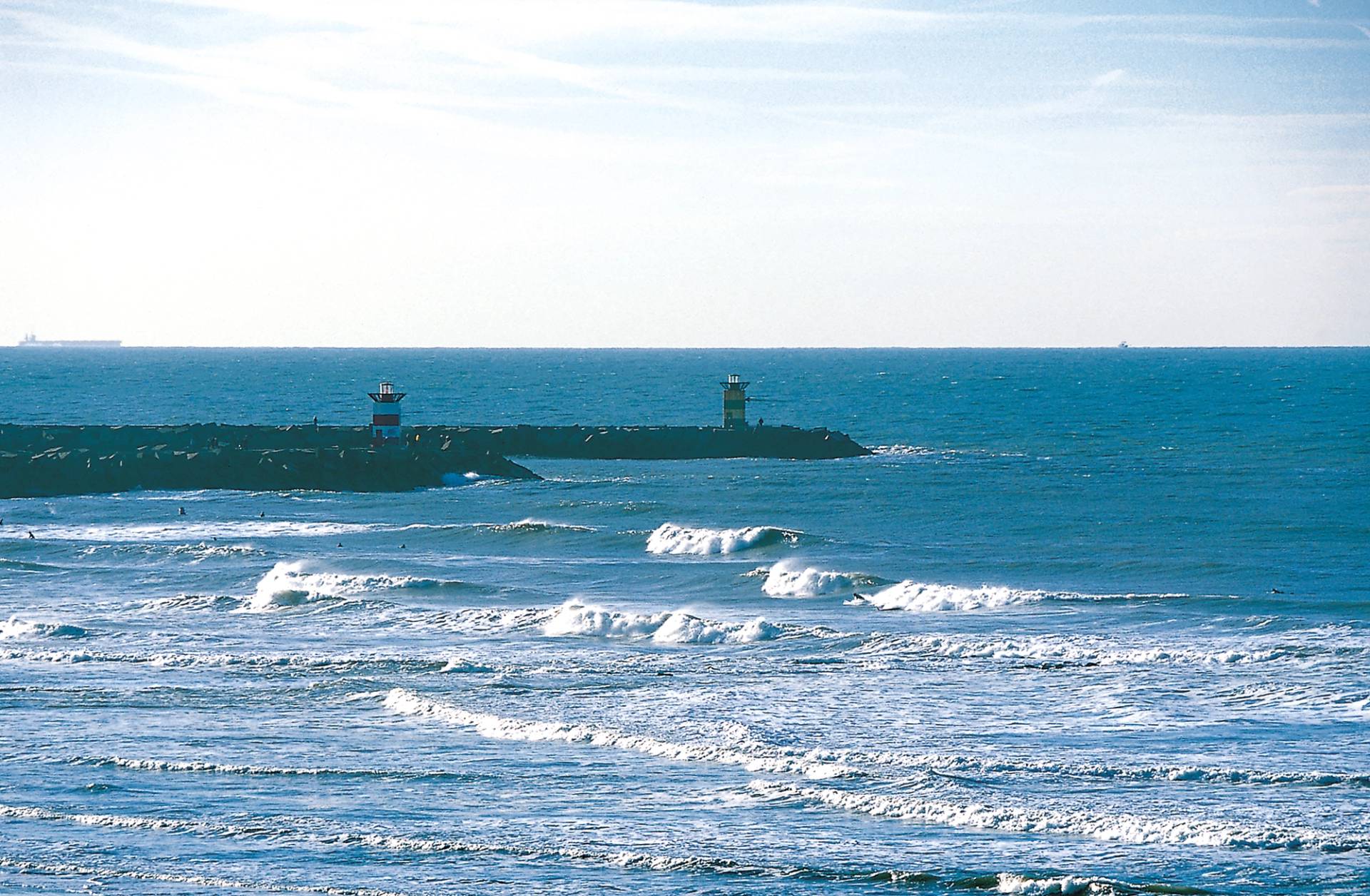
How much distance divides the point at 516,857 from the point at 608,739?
4.95 metres

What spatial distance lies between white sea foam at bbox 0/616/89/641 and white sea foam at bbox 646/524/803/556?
17263 mm

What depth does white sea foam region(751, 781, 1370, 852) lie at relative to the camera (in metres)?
16.7

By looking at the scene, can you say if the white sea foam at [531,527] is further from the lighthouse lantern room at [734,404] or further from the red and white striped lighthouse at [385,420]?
the lighthouse lantern room at [734,404]

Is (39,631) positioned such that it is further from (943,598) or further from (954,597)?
(954,597)

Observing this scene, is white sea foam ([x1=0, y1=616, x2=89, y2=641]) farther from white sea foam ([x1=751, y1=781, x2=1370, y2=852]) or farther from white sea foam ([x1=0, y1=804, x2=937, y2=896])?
white sea foam ([x1=751, y1=781, x2=1370, y2=852])

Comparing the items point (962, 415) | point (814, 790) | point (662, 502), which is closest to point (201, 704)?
point (814, 790)

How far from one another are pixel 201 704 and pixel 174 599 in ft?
36.2

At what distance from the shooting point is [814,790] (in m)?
18.8

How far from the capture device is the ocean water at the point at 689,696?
16484 mm

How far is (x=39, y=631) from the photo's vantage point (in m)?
29.2

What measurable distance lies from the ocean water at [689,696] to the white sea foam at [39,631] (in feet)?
0.36

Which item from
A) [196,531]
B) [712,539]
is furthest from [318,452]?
[712,539]

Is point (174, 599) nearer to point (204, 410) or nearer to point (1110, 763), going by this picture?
point (1110, 763)

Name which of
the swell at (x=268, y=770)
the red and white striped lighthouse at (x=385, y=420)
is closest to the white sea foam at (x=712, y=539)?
the swell at (x=268, y=770)
